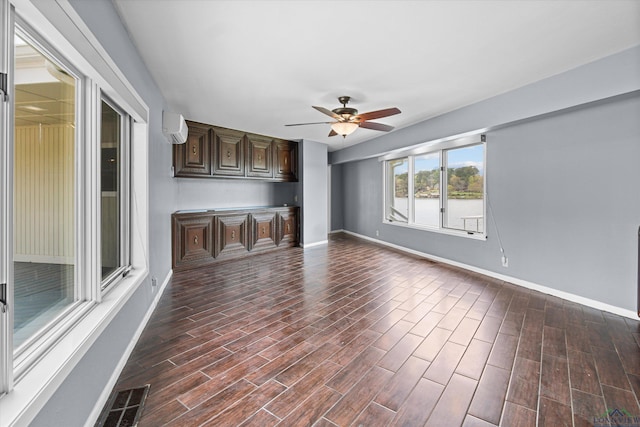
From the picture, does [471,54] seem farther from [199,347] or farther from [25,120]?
[199,347]

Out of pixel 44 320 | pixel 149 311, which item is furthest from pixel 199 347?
pixel 44 320

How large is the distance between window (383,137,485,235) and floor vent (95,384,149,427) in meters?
4.46

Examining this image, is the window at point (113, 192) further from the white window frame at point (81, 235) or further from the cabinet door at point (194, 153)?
the cabinet door at point (194, 153)

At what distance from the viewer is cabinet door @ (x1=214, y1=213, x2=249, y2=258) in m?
5.09

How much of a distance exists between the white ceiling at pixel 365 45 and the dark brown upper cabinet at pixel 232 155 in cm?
117

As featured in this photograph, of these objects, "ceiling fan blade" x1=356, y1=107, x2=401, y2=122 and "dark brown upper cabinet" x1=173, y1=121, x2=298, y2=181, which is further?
"dark brown upper cabinet" x1=173, y1=121, x2=298, y2=181

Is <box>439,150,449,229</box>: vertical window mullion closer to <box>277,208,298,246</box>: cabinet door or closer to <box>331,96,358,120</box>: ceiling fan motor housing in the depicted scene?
<box>331,96,358,120</box>: ceiling fan motor housing

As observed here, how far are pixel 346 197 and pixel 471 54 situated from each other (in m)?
5.73

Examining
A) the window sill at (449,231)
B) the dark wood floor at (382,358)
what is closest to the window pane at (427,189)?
the window sill at (449,231)

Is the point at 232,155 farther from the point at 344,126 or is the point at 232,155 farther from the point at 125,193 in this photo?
the point at 125,193

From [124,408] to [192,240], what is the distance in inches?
132

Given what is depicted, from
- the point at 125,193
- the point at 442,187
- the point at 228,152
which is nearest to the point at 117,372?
the point at 125,193

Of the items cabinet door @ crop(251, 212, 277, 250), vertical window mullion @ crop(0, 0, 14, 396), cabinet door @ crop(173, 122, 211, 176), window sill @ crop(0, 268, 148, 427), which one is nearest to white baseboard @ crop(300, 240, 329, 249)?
cabinet door @ crop(251, 212, 277, 250)

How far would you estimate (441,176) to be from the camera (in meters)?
4.98
